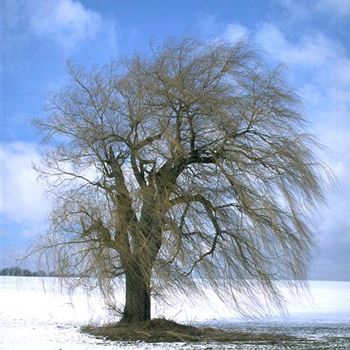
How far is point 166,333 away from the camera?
13422 mm

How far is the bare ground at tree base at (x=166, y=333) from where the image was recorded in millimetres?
12617

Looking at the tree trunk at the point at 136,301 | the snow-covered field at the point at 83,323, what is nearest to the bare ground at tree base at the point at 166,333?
the tree trunk at the point at 136,301

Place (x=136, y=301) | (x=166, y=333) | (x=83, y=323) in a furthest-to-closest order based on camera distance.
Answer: (x=83, y=323)
(x=136, y=301)
(x=166, y=333)

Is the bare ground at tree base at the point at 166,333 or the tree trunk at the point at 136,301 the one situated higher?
the tree trunk at the point at 136,301

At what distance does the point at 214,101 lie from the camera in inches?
533

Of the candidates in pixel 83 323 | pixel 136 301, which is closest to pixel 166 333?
pixel 136 301

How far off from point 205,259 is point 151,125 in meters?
3.68

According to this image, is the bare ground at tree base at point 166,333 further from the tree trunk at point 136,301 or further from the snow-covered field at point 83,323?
the snow-covered field at point 83,323

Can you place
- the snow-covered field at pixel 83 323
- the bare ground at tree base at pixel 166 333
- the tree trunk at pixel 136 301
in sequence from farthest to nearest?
the tree trunk at pixel 136 301 → the bare ground at tree base at pixel 166 333 → the snow-covered field at pixel 83 323

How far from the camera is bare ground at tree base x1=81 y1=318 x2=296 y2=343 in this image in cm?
1262

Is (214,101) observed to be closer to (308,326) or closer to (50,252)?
(50,252)

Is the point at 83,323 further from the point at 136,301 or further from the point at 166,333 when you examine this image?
the point at 166,333

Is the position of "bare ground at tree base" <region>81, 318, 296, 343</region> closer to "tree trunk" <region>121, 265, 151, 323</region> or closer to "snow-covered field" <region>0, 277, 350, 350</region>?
"tree trunk" <region>121, 265, 151, 323</region>

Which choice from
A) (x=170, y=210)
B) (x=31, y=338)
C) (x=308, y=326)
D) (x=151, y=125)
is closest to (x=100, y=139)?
(x=151, y=125)
